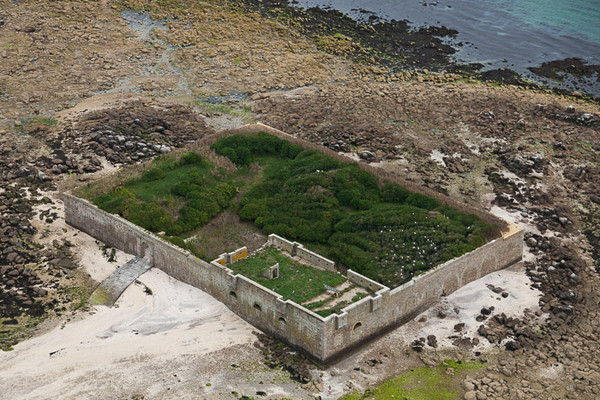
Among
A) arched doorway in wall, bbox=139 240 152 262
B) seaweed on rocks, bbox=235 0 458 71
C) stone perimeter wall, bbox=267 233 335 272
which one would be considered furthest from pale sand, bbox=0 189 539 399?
seaweed on rocks, bbox=235 0 458 71

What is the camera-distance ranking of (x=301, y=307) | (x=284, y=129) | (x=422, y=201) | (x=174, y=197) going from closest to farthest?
(x=301, y=307), (x=422, y=201), (x=174, y=197), (x=284, y=129)

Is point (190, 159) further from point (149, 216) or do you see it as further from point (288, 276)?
point (288, 276)

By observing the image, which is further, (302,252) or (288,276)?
(302,252)

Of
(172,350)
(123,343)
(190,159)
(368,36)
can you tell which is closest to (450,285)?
(172,350)

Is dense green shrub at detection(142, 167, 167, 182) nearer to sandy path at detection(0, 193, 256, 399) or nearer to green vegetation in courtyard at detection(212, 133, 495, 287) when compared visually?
green vegetation in courtyard at detection(212, 133, 495, 287)

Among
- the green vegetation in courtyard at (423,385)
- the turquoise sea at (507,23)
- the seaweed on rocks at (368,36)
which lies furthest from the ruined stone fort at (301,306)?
the turquoise sea at (507,23)

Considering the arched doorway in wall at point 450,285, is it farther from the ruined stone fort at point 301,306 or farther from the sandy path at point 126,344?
the sandy path at point 126,344
